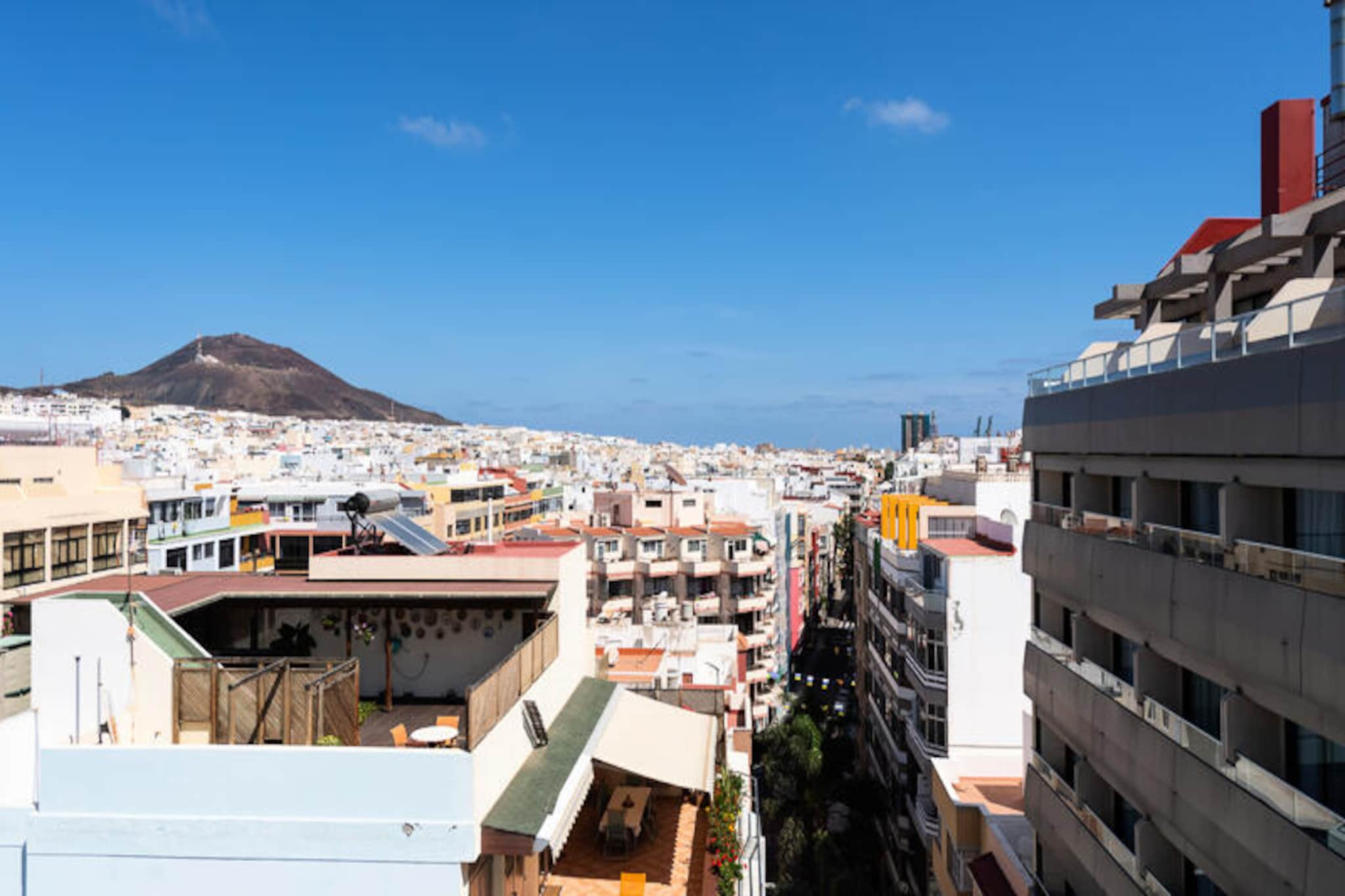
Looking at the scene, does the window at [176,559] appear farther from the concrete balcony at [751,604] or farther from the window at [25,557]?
the concrete balcony at [751,604]

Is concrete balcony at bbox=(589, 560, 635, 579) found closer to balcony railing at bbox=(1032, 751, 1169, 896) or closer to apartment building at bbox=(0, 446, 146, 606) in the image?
apartment building at bbox=(0, 446, 146, 606)

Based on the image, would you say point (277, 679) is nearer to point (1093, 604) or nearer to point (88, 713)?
point (88, 713)

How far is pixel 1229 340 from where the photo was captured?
33.9 ft

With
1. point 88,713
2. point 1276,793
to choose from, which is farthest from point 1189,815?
point 88,713

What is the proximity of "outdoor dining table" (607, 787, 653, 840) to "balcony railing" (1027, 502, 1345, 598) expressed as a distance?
7.83 metres

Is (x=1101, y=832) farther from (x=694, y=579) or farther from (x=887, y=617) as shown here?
(x=694, y=579)

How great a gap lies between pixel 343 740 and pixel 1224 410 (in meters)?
9.94

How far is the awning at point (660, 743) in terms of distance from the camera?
13.8 m

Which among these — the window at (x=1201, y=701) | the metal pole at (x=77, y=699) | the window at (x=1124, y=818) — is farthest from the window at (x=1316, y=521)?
the metal pole at (x=77, y=699)

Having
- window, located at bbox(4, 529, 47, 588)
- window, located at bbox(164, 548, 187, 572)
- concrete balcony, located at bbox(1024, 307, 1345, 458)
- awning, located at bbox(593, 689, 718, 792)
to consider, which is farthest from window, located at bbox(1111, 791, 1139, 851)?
window, located at bbox(164, 548, 187, 572)

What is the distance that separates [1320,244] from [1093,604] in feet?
17.8

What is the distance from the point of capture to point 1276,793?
893cm

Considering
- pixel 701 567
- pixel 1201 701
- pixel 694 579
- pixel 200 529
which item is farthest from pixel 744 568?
pixel 1201 701

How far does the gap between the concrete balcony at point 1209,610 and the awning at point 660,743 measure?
6191 millimetres
